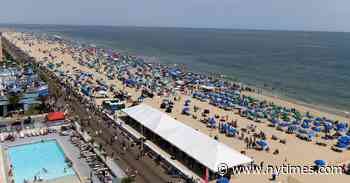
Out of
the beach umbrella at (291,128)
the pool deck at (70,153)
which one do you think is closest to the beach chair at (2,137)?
the pool deck at (70,153)

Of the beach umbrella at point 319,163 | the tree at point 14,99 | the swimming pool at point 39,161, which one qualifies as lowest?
the swimming pool at point 39,161

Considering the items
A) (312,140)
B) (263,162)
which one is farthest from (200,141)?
(312,140)

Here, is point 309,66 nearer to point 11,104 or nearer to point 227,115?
point 227,115

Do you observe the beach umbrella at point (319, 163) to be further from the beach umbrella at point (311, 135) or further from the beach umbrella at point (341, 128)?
the beach umbrella at point (341, 128)

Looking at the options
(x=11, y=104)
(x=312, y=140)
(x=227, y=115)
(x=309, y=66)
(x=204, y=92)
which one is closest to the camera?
(x=312, y=140)

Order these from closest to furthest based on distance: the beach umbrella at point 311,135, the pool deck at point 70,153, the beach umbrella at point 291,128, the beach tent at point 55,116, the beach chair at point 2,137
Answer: the pool deck at point 70,153 < the beach chair at point 2,137 < the beach tent at point 55,116 < the beach umbrella at point 311,135 < the beach umbrella at point 291,128

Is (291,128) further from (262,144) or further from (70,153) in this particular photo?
(70,153)

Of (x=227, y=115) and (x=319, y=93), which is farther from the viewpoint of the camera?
(x=319, y=93)

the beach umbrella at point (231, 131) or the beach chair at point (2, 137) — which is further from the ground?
the beach umbrella at point (231, 131)
